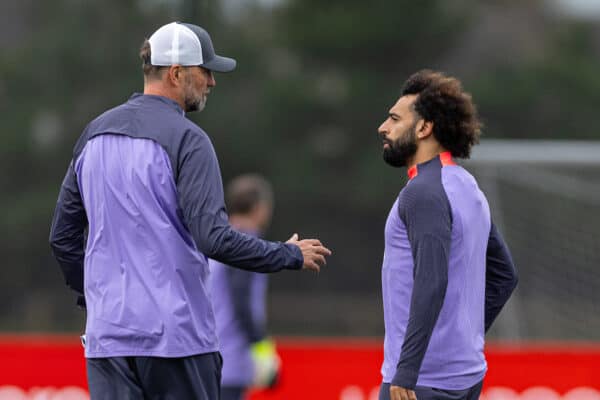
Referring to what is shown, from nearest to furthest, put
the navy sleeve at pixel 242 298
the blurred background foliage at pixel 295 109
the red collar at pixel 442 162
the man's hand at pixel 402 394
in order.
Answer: the man's hand at pixel 402 394 < the red collar at pixel 442 162 < the navy sleeve at pixel 242 298 < the blurred background foliage at pixel 295 109

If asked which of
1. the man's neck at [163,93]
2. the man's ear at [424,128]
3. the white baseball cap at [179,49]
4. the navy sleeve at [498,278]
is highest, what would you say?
the white baseball cap at [179,49]

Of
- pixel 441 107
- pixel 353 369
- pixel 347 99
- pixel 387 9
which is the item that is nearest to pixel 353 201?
pixel 347 99

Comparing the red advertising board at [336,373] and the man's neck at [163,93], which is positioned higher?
the man's neck at [163,93]

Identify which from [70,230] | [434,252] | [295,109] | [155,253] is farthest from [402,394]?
[295,109]

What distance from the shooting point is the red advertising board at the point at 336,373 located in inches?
343

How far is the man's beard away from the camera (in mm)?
4602

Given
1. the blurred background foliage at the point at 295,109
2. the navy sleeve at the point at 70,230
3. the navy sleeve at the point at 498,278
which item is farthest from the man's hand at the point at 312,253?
the blurred background foliage at the point at 295,109

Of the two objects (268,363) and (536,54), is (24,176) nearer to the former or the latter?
(536,54)

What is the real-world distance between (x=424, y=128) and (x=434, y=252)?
56 cm

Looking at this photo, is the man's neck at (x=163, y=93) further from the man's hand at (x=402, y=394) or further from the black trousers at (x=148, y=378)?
the man's hand at (x=402, y=394)

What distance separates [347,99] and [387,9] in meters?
2.34

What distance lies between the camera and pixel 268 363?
743 centimetres

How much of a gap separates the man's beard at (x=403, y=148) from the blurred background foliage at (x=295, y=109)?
2163 centimetres

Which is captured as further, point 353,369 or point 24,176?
point 24,176
